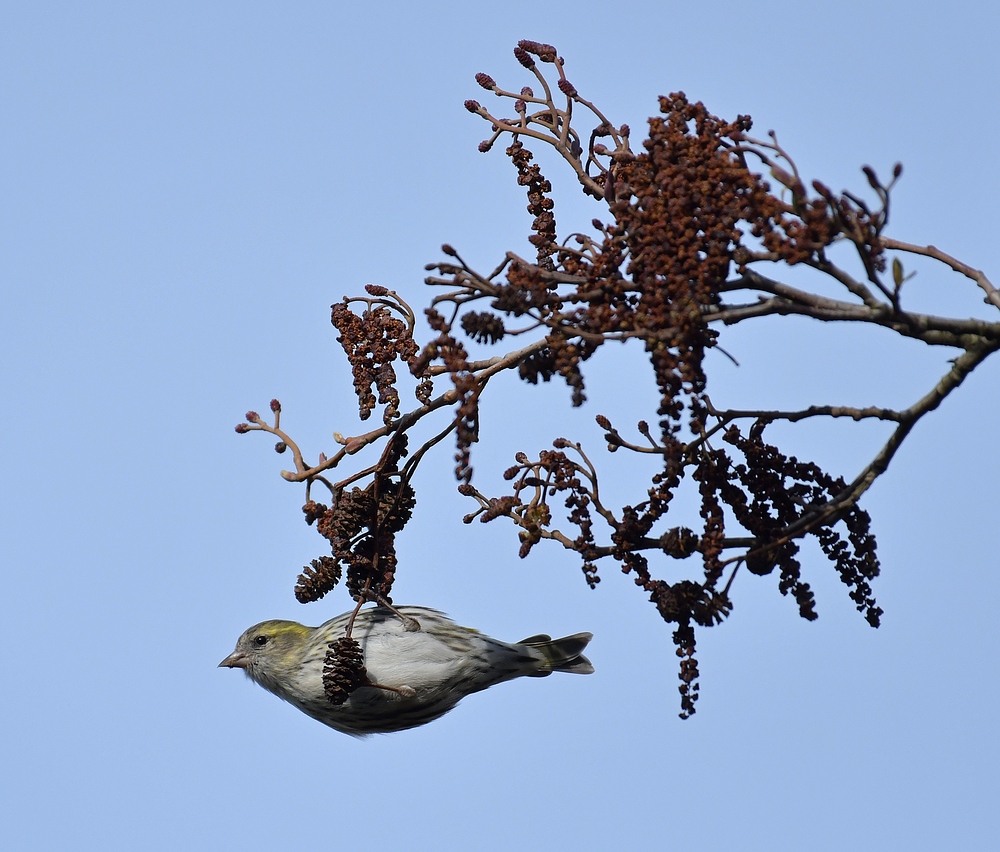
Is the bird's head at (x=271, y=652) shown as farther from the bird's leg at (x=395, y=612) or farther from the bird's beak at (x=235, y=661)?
the bird's leg at (x=395, y=612)

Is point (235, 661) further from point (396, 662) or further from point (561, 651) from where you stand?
point (561, 651)

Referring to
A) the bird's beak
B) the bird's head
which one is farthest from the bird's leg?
the bird's beak

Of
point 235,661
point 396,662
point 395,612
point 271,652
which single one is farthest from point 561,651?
point 395,612

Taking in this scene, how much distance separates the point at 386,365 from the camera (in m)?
5.52

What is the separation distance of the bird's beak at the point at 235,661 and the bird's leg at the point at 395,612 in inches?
57.0

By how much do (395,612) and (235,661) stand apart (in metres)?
2.83

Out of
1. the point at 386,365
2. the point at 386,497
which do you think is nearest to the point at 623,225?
the point at 386,365

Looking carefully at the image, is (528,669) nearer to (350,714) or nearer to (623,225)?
(350,714)

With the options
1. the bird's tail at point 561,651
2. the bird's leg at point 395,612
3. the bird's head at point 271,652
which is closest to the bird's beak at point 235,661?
the bird's head at point 271,652

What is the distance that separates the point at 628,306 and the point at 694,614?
120cm

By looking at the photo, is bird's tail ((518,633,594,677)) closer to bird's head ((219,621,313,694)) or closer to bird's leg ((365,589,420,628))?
bird's leg ((365,589,420,628))

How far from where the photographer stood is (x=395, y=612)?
6.12m

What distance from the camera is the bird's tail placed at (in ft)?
27.6

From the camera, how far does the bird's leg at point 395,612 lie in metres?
5.79
